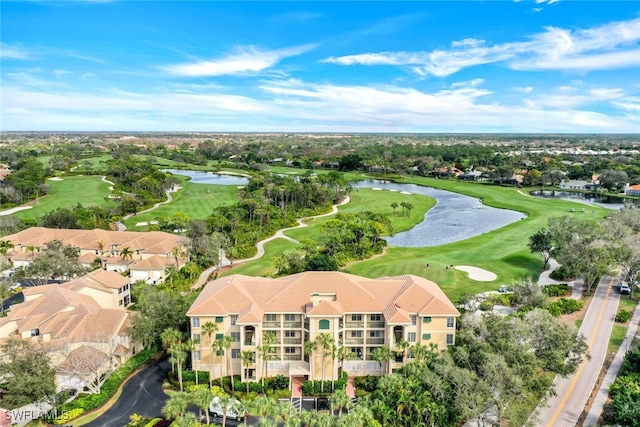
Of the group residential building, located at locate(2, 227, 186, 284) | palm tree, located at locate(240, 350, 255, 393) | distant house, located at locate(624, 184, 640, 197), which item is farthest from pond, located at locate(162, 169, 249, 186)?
distant house, located at locate(624, 184, 640, 197)

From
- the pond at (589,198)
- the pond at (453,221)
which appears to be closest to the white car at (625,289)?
the pond at (453,221)

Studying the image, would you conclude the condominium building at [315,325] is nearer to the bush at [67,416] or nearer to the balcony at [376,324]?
the balcony at [376,324]

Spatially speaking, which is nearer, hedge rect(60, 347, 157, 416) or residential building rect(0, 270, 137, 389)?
hedge rect(60, 347, 157, 416)

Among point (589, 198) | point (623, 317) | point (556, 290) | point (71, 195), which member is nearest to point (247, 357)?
point (623, 317)

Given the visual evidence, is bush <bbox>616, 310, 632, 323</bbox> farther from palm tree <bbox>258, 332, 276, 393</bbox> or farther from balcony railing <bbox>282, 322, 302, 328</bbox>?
palm tree <bbox>258, 332, 276, 393</bbox>

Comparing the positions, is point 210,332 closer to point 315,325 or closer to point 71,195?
point 315,325

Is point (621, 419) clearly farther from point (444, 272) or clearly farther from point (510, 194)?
point (510, 194)
